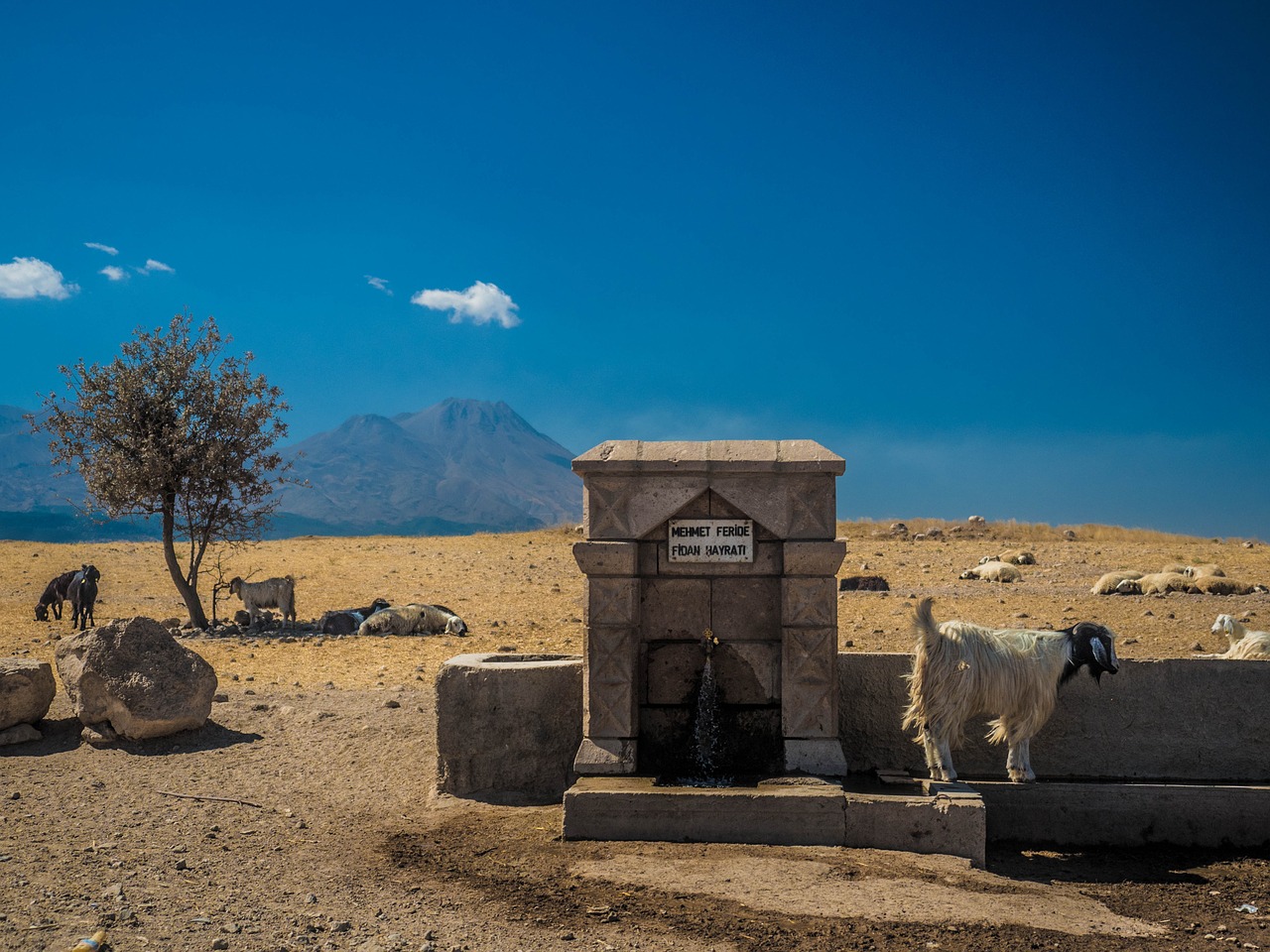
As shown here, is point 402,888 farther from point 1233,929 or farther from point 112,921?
point 1233,929

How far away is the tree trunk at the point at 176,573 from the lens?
791 inches

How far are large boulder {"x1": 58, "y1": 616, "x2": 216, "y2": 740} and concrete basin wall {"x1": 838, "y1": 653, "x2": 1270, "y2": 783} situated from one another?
21.1ft

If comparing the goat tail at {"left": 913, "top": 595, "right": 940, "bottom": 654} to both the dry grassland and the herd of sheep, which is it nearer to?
the dry grassland

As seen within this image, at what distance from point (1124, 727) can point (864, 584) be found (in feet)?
42.5

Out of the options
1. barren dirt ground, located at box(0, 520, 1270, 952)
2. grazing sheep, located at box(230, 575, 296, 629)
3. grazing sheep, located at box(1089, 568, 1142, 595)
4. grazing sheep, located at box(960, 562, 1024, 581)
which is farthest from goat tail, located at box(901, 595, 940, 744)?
grazing sheep, located at box(960, 562, 1024, 581)

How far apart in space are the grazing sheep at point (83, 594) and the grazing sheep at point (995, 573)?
1858 centimetres

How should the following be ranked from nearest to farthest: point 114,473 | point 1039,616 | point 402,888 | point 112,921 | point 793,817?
point 112,921 → point 402,888 → point 793,817 → point 1039,616 → point 114,473

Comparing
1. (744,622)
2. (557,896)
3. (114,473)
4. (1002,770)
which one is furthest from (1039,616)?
(114,473)

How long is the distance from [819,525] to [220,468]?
16.1 meters

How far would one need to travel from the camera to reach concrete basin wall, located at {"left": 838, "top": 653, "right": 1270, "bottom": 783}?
8.76m

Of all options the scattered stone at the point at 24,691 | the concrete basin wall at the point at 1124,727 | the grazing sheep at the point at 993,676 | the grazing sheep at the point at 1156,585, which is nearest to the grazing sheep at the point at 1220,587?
the grazing sheep at the point at 1156,585

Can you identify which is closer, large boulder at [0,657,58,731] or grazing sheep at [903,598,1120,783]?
grazing sheep at [903,598,1120,783]

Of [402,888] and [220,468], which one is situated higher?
[220,468]

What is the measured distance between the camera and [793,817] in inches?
283
